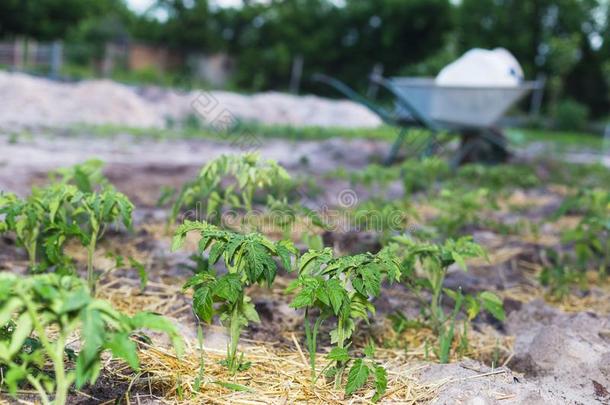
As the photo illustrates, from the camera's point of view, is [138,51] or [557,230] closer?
[557,230]

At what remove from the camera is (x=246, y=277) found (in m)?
1.92

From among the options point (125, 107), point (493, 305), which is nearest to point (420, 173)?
point (493, 305)

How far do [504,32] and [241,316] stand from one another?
24.4 meters

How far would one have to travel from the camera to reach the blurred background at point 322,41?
Answer: 23.2 meters

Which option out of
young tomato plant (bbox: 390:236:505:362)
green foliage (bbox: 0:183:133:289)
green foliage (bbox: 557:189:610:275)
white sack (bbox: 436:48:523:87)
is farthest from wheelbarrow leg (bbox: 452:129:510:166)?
green foliage (bbox: 0:183:133:289)

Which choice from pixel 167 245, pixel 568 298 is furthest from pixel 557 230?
pixel 167 245

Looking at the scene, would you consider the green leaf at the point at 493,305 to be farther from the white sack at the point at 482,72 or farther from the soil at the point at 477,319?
the white sack at the point at 482,72

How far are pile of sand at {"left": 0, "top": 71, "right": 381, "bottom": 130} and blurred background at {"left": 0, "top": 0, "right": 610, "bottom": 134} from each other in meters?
4.87

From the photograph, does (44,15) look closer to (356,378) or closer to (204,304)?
(204,304)

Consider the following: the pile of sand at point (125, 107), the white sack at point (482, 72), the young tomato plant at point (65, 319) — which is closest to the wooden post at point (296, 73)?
the pile of sand at point (125, 107)

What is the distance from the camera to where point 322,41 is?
26578 mm

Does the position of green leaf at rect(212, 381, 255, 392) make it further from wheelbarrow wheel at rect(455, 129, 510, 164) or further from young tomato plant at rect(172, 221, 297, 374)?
wheelbarrow wheel at rect(455, 129, 510, 164)

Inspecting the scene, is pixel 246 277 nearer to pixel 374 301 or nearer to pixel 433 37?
pixel 374 301

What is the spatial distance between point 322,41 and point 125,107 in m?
14.1
